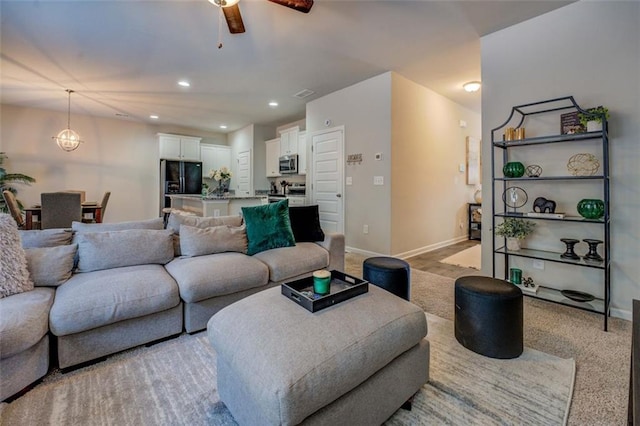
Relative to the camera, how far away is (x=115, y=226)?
93.4 inches

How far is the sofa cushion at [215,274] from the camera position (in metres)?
2.00

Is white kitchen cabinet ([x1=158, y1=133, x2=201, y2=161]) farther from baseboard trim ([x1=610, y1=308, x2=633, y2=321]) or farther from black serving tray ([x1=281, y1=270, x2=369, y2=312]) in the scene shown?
baseboard trim ([x1=610, y1=308, x2=633, y2=321])

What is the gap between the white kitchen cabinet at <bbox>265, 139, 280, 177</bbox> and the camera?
22.8ft

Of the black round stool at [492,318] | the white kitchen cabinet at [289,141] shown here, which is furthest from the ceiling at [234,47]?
Result: the black round stool at [492,318]

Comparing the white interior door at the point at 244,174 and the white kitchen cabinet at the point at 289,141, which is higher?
the white kitchen cabinet at the point at 289,141

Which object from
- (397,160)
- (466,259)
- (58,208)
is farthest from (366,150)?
(58,208)

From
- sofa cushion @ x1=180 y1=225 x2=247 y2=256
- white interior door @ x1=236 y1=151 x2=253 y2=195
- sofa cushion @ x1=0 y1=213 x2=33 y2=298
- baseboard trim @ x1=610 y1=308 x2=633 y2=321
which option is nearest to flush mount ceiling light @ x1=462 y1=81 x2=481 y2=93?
baseboard trim @ x1=610 y1=308 x2=633 y2=321

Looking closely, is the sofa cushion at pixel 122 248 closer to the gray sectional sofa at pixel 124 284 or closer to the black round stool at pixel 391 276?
the gray sectional sofa at pixel 124 284

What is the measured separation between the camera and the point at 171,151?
723 cm

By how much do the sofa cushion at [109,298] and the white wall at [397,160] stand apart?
121 inches

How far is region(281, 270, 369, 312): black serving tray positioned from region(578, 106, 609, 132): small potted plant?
2.40 meters

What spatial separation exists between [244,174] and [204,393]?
6783 mm

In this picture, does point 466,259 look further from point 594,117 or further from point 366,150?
point 594,117

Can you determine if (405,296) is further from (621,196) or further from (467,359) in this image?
(621,196)
